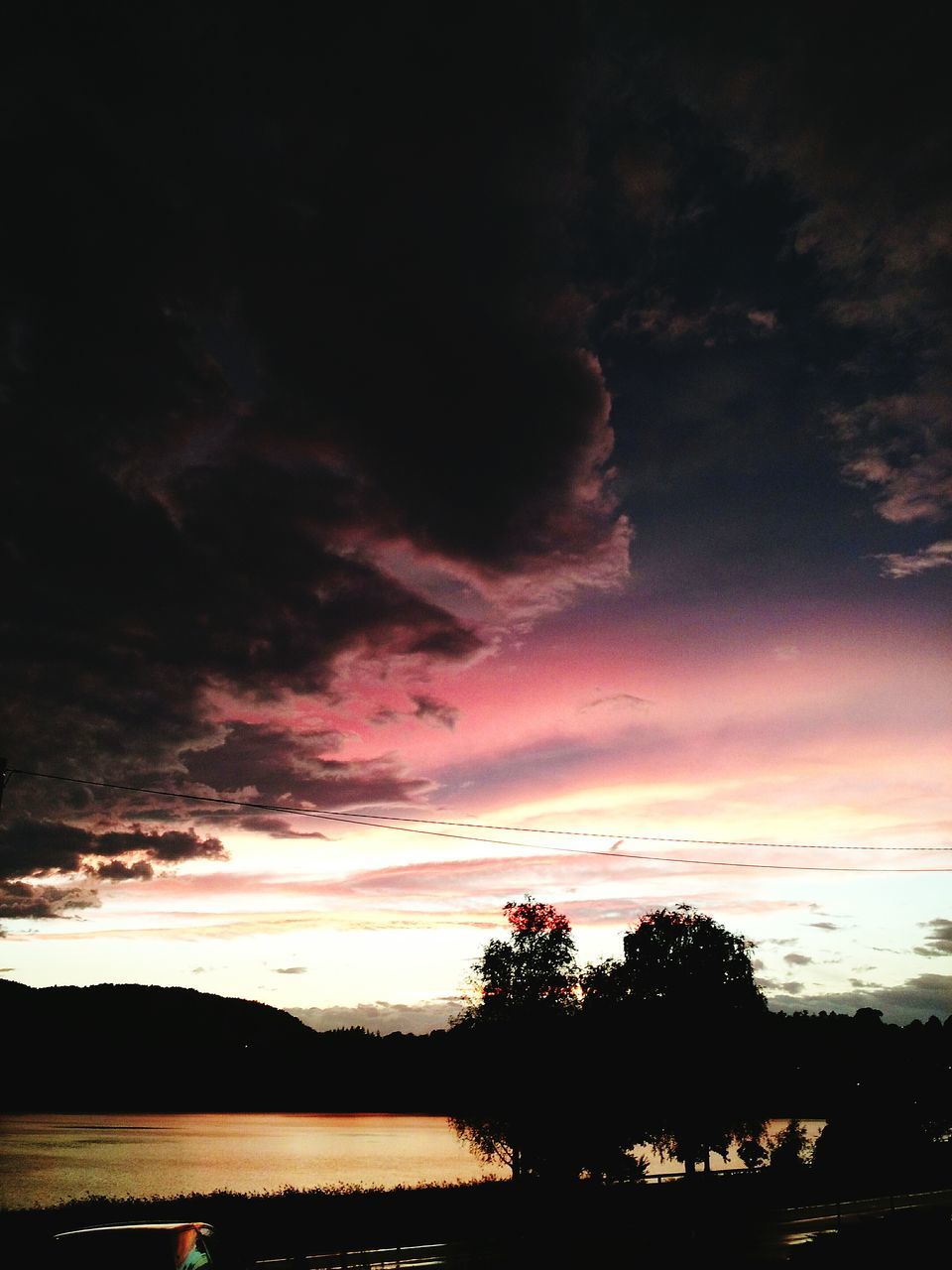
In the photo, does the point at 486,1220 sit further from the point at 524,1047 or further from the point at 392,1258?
the point at 524,1047

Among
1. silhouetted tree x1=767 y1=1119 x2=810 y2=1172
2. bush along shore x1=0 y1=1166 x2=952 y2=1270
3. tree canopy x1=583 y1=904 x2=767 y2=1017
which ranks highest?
tree canopy x1=583 y1=904 x2=767 y2=1017

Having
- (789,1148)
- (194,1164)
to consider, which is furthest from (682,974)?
(194,1164)

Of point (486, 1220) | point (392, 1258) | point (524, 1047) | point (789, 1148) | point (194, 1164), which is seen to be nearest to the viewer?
point (392, 1258)

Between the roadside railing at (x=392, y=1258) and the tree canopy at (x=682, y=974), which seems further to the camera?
the tree canopy at (x=682, y=974)

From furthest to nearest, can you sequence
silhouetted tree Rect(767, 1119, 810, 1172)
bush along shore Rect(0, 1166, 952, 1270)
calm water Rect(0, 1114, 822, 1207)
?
calm water Rect(0, 1114, 822, 1207), silhouetted tree Rect(767, 1119, 810, 1172), bush along shore Rect(0, 1166, 952, 1270)

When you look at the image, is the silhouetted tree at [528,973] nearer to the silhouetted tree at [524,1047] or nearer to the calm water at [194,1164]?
the silhouetted tree at [524,1047]

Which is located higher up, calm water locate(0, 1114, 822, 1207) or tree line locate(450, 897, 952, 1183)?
tree line locate(450, 897, 952, 1183)

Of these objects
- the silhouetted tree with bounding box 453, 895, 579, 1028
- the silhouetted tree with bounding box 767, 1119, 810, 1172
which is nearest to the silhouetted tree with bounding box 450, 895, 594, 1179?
the silhouetted tree with bounding box 453, 895, 579, 1028

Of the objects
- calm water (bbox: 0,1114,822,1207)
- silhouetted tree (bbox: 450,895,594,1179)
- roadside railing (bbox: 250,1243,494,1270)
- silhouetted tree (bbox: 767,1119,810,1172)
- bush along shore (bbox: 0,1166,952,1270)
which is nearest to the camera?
roadside railing (bbox: 250,1243,494,1270)

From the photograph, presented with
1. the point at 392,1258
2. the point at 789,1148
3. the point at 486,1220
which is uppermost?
the point at 392,1258

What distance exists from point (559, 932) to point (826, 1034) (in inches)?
5242

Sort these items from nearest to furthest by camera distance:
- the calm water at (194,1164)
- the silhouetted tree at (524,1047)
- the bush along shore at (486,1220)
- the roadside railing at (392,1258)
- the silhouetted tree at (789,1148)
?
the roadside railing at (392,1258) → the bush along shore at (486,1220) → the silhouetted tree at (524,1047) → the silhouetted tree at (789,1148) → the calm water at (194,1164)

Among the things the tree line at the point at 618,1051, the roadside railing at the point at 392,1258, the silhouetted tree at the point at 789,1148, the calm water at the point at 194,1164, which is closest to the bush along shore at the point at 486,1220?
the roadside railing at the point at 392,1258

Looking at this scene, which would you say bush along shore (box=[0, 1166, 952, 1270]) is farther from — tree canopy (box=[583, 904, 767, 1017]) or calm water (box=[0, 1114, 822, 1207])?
calm water (box=[0, 1114, 822, 1207])
